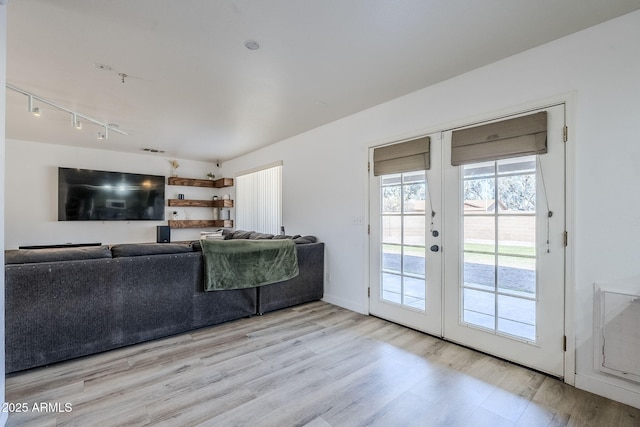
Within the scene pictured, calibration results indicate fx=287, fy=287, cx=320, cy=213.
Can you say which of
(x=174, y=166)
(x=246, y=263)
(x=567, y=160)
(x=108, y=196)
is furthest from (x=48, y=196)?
(x=567, y=160)

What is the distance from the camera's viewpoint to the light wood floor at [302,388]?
1667 millimetres

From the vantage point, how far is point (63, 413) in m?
1.70

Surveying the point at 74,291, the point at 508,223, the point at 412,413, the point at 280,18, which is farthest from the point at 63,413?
the point at 508,223

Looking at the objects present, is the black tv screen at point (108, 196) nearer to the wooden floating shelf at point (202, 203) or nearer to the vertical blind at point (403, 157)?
the wooden floating shelf at point (202, 203)

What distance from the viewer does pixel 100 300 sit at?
7.89 ft

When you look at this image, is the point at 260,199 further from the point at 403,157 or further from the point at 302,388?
the point at 302,388

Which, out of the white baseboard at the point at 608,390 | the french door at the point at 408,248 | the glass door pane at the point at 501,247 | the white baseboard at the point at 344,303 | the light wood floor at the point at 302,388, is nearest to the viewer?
the light wood floor at the point at 302,388

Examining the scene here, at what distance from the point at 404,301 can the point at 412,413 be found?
142 centimetres

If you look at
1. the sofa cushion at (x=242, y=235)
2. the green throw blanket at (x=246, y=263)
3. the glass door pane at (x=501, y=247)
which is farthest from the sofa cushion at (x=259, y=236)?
the glass door pane at (x=501, y=247)

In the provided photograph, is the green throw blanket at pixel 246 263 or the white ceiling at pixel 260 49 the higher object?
the white ceiling at pixel 260 49

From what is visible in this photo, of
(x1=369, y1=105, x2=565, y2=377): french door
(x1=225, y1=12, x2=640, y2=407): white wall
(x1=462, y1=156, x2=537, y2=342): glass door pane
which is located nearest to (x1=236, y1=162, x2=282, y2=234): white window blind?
(x1=369, y1=105, x2=565, y2=377): french door

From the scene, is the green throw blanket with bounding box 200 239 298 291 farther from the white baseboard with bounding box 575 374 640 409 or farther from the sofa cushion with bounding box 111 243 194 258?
the white baseboard with bounding box 575 374 640 409

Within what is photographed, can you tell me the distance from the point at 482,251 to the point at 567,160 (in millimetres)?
904

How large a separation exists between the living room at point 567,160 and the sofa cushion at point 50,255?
754 millimetres
